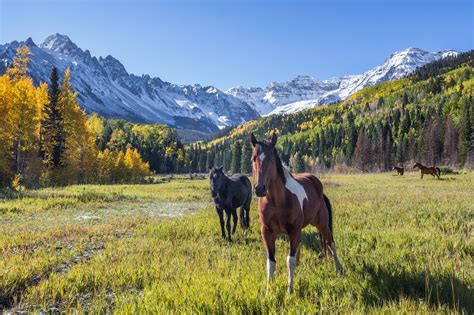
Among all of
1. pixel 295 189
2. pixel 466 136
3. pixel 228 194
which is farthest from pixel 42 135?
pixel 466 136

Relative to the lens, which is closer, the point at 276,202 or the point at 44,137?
the point at 276,202

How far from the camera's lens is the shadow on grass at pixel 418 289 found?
14.3ft

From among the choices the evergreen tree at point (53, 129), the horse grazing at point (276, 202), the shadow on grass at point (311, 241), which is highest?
the evergreen tree at point (53, 129)

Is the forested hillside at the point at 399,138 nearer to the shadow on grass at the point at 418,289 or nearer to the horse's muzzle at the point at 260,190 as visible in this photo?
the shadow on grass at the point at 418,289

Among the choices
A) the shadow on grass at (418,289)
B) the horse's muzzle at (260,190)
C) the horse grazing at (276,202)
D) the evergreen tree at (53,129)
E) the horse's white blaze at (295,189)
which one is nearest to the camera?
the shadow on grass at (418,289)

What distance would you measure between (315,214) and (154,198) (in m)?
23.8

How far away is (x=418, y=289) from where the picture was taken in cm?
493

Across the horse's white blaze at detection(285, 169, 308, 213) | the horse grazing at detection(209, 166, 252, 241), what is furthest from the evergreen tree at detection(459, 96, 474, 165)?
the horse's white blaze at detection(285, 169, 308, 213)

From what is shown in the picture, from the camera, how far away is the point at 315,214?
252 inches

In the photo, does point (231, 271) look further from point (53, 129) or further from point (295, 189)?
point (53, 129)

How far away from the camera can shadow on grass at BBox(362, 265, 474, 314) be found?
4.36m

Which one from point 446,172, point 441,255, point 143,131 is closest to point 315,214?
point 441,255

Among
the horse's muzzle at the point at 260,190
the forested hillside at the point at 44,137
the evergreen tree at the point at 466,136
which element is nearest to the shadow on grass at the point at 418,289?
the horse's muzzle at the point at 260,190

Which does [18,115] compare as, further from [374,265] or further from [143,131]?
[143,131]
